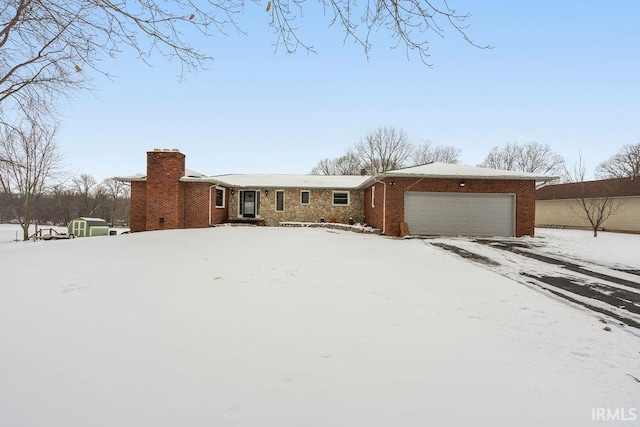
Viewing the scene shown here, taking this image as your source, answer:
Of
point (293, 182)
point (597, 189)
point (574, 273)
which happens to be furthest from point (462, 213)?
point (597, 189)

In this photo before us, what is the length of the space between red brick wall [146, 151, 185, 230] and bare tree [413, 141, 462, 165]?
32.1 m

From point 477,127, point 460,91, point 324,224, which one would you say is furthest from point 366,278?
point 477,127

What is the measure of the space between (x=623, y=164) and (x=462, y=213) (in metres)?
38.9

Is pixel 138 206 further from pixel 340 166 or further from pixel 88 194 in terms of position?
pixel 88 194

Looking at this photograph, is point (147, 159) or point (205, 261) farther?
point (147, 159)

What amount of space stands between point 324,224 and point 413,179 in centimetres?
586

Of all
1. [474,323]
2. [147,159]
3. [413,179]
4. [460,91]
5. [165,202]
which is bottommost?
[474,323]

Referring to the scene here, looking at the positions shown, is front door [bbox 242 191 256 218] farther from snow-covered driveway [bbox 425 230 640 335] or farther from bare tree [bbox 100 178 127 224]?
bare tree [bbox 100 178 127 224]

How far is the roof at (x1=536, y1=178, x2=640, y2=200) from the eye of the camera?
19.9 m

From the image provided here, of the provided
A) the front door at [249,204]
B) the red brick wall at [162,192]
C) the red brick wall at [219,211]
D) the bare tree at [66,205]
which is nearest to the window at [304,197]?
the front door at [249,204]

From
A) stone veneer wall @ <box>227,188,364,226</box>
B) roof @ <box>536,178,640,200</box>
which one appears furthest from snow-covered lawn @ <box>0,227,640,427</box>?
roof @ <box>536,178,640,200</box>

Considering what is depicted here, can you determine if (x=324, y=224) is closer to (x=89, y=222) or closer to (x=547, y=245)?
(x=547, y=245)

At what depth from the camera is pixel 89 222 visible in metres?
22.4

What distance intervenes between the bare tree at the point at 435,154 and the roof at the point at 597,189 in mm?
15923
